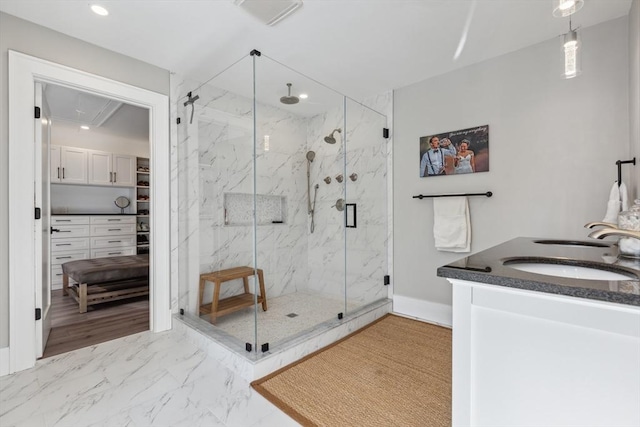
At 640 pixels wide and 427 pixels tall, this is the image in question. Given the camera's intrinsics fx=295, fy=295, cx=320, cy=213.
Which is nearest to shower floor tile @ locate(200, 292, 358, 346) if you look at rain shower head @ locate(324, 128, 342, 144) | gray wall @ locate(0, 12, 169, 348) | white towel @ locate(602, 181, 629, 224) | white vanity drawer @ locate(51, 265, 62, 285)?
gray wall @ locate(0, 12, 169, 348)

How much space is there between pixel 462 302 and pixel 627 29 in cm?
257

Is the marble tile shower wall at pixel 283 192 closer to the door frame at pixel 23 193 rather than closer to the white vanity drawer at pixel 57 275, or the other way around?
the door frame at pixel 23 193

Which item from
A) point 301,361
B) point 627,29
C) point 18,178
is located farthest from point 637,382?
point 18,178

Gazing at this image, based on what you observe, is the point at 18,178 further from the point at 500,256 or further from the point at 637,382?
the point at 637,382

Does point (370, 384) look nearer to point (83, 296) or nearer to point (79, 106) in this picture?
point (83, 296)

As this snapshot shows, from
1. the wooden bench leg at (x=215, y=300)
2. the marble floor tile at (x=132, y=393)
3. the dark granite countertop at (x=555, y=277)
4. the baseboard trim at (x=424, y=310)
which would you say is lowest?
the marble floor tile at (x=132, y=393)

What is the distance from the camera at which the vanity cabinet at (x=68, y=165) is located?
4.57 m

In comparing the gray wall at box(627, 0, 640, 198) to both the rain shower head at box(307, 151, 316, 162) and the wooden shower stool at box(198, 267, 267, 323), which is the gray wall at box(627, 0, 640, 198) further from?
the wooden shower stool at box(198, 267, 267, 323)

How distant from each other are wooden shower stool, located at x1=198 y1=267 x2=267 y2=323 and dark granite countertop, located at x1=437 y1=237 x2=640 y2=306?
1.93 metres

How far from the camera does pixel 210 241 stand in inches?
112

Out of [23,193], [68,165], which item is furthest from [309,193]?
[68,165]

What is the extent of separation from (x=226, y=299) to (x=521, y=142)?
2941 millimetres

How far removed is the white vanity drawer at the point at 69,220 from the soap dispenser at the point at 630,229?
6.14 metres

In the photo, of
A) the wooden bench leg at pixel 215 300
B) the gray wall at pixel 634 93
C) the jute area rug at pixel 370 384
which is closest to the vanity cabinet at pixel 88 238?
the wooden bench leg at pixel 215 300
